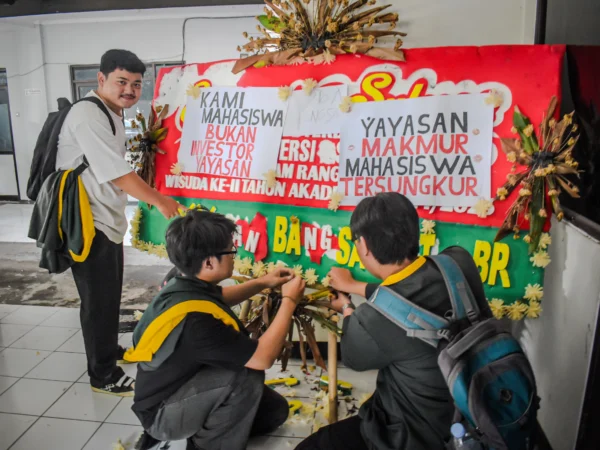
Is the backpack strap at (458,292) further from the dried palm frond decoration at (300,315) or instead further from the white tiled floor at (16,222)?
the white tiled floor at (16,222)

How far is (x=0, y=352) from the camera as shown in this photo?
2826 mm

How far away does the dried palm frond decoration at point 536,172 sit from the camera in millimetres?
1638

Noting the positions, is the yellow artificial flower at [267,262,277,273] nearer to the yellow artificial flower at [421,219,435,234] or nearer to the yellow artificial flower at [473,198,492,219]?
the yellow artificial flower at [421,219,435,234]

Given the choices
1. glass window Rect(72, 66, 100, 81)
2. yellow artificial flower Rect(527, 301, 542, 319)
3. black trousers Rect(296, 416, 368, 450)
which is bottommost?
black trousers Rect(296, 416, 368, 450)

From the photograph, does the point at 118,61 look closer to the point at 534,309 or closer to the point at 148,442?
the point at 148,442

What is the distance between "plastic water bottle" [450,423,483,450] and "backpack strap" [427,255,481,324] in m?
0.26

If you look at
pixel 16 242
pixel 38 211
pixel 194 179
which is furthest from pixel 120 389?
pixel 16 242

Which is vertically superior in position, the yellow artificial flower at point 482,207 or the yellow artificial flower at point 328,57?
the yellow artificial flower at point 328,57

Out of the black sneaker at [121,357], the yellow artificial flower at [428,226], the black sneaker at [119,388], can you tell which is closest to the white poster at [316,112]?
the yellow artificial flower at [428,226]

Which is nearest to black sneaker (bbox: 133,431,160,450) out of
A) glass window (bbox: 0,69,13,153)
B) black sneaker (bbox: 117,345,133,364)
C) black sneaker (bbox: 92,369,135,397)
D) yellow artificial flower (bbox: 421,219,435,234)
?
black sneaker (bbox: 92,369,135,397)

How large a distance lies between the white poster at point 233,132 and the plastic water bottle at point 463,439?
4.34 feet

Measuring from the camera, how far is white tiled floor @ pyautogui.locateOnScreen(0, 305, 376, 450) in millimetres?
2010

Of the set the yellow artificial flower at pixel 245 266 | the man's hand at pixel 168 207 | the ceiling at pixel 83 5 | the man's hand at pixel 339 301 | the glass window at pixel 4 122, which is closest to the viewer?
the man's hand at pixel 339 301

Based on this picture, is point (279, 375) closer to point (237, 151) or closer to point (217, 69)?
point (237, 151)
